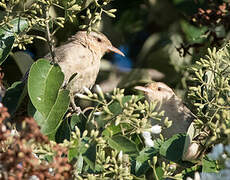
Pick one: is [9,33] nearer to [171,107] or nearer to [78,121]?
[78,121]

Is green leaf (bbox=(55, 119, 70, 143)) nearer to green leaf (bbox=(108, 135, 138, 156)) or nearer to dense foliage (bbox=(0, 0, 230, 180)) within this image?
dense foliage (bbox=(0, 0, 230, 180))

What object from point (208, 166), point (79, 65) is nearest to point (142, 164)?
point (208, 166)

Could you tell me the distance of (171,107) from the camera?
4.91 meters

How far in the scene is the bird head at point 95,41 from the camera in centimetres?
515

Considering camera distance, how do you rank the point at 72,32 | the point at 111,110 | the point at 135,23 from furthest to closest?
1. the point at 135,23
2. the point at 72,32
3. the point at 111,110

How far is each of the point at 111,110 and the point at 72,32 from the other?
2060 millimetres

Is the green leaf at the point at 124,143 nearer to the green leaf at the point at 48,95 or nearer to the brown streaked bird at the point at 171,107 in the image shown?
the green leaf at the point at 48,95

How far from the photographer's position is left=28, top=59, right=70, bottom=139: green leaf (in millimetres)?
3311

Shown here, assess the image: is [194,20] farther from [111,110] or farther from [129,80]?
[111,110]

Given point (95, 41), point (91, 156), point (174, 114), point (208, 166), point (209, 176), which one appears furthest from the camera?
point (95, 41)

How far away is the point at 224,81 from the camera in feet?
10.4

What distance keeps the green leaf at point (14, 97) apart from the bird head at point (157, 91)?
1791 millimetres

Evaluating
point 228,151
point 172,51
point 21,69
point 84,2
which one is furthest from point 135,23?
point 228,151

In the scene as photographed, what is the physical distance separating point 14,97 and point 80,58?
4.53ft
